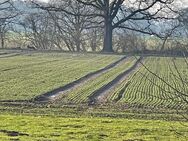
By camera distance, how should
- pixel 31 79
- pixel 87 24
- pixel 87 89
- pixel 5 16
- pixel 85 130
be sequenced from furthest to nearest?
pixel 5 16 → pixel 87 24 → pixel 31 79 → pixel 87 89 → pixel 85 130

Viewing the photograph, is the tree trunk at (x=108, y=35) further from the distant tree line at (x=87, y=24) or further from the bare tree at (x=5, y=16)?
the bare tree at (x=5, y=16)

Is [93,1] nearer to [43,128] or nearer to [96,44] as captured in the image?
[96,44]

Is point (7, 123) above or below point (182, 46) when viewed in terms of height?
below

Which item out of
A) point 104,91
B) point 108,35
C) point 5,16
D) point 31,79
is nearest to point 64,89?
point 104,91

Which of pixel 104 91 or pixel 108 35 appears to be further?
pixel 108 35

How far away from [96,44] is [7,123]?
70.9m

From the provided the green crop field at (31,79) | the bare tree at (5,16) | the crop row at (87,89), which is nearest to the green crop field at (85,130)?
the crop row at (87,89)

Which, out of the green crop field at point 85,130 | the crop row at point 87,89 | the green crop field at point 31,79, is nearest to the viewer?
Result: the green crop field at point 85,130

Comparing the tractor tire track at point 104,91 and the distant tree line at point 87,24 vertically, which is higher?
the distant tree line at point 87,24

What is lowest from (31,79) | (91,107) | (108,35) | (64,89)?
(91,107)

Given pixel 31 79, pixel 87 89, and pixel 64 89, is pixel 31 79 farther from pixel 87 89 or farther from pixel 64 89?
pixel 87 89

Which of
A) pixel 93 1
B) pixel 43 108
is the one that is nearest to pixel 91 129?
pixel 43 108

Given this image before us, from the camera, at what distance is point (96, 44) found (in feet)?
288

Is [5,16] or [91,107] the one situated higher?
[5,16]
